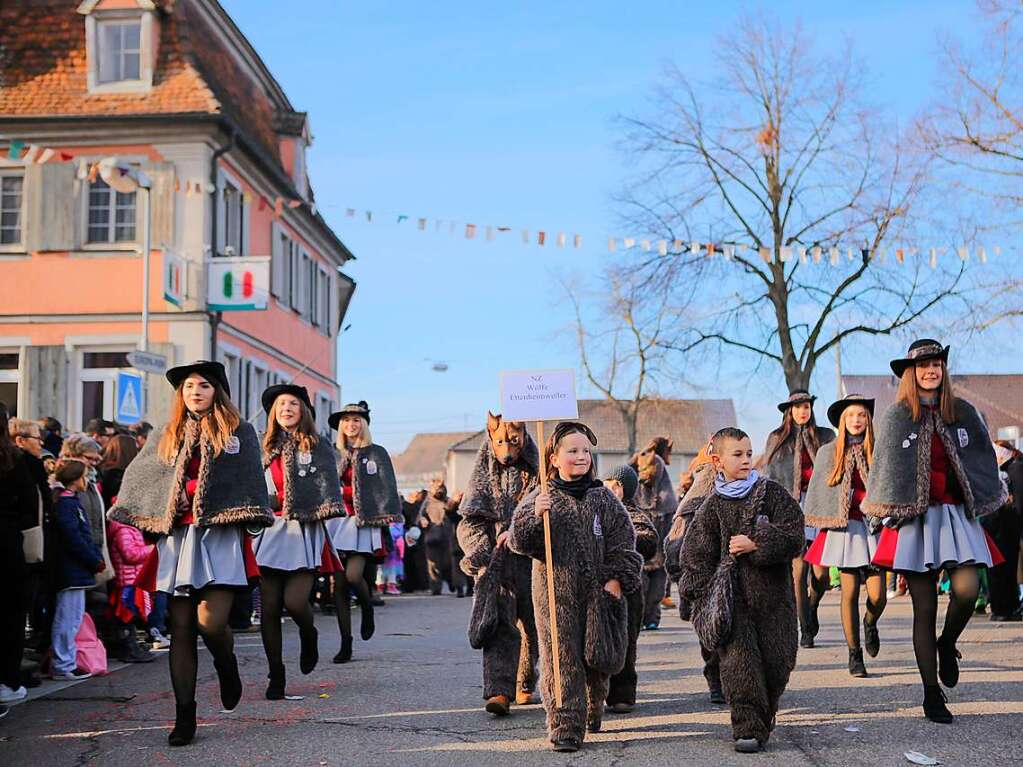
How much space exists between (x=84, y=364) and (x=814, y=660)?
748 inches

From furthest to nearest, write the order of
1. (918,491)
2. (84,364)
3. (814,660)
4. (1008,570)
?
(84,364)
(1008,570)
(814,660)
(918,491)

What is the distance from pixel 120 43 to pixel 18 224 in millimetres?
4164

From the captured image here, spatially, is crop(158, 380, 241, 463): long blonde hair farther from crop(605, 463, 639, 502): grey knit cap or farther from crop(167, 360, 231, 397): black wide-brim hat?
crop(605, 463, 639, 502): grey knit cap

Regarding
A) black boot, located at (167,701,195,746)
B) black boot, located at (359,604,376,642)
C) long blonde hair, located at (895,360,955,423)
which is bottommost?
black boot, located at (167,701,195,746)

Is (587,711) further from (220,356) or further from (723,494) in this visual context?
(220,356)

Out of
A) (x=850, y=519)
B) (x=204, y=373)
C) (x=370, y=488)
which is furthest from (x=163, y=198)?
(x=204, y=373)

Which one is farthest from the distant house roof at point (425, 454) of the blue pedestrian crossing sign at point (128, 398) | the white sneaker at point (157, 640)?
the white sneaker at point (157, 640)

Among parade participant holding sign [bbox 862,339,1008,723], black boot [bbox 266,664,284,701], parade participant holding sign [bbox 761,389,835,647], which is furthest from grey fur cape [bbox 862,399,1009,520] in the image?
black boot [bbox 266,664,284,701]

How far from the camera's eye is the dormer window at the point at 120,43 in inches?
1070

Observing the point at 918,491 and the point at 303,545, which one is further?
the point at 303,545

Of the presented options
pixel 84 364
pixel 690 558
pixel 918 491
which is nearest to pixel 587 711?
pixel 690 558

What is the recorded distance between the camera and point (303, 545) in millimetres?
9586

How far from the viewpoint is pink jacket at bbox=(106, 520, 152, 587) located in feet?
38.1

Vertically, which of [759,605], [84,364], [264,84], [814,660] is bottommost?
[814,660]
